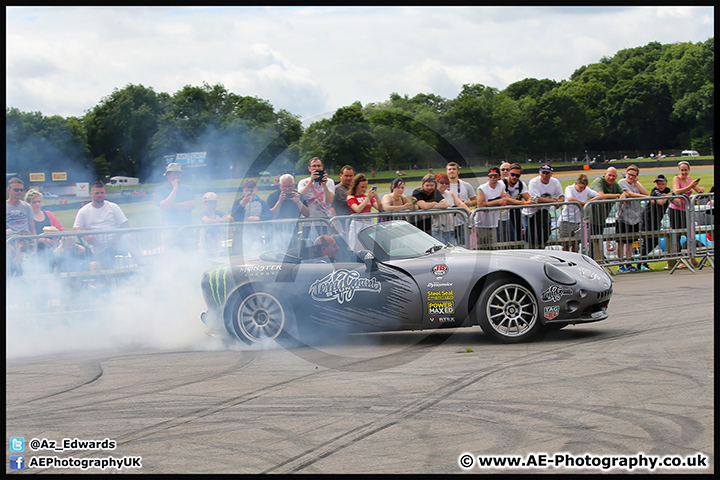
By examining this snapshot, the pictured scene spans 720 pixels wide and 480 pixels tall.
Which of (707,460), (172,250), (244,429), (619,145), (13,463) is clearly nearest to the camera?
(707,460)

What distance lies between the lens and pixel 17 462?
4293mm

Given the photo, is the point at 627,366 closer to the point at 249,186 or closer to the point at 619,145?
the point at 249,186

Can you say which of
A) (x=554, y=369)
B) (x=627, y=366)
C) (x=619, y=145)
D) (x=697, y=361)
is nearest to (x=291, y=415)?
(x=554, y=369)

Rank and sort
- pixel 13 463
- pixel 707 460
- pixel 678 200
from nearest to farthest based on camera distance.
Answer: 1. pixel 707 460
2. pixel 13 463
3. pixel 678 200

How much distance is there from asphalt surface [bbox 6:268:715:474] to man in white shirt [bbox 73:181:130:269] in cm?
238

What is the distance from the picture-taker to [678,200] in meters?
12.4

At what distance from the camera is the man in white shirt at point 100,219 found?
9922mm

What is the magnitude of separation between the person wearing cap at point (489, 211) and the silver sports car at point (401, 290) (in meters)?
3.69

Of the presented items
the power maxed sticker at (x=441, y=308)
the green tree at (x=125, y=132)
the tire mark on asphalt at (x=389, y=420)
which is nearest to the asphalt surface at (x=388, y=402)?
the tire mark on asphalt at (x=389, y=420)

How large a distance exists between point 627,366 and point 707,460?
2.12 m

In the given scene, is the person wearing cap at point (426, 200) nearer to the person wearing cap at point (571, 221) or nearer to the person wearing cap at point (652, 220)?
the person wearing cap at point (571, 221)

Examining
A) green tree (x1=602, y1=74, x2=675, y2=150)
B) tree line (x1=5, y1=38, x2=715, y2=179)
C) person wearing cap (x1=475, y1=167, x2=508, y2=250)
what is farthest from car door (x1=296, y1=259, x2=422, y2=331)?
green tree (x1=602, y1=74, x2=675, y2=150)

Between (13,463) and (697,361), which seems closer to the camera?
(13,463)

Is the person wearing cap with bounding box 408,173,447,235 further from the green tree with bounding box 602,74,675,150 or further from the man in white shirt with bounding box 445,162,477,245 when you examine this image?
the green tree with bounding box 602,74,675,150
